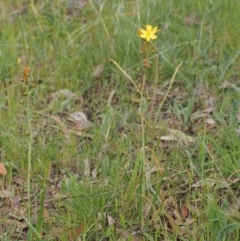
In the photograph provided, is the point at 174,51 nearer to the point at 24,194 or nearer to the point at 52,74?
the point at 52,74

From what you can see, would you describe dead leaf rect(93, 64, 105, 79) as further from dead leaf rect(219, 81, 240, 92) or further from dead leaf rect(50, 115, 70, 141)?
dead leaf rect(219, 81, 240, 92)

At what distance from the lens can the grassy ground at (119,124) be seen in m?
2.48

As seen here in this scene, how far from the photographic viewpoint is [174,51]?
11.8 ft

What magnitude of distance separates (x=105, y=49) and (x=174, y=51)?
407 mm

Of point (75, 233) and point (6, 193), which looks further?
point (6, 193)

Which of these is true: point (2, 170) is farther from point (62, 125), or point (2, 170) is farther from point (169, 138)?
point (169, 138)

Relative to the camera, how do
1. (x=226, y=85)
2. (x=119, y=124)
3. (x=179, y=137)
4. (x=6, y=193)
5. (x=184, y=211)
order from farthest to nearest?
(x=226, y=85) < (x=119, y=124) < (x=179, y=137) < (x=6, y=193) < (x=184, y=211)

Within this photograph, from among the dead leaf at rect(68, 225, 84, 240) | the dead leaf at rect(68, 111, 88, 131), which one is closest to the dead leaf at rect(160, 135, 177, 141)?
the dead leaf at rect(68, 111, 88, 131)

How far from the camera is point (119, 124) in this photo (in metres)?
3.15

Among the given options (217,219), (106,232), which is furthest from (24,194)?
(217,219)

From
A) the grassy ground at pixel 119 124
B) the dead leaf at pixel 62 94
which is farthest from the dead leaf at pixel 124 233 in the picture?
the dead leaf at pixel 62 94

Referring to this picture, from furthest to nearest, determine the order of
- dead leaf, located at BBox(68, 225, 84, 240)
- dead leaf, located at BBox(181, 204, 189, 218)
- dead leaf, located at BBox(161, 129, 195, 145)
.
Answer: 1. dead leaf, located at BBox(161, 129, 195, 145)
2. dead leaf, located at BBox(181, 204, 189, 218)
3. dead leaf, located at BBox(68, 225, 84, 240)

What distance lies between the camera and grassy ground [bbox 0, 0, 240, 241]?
2.48m

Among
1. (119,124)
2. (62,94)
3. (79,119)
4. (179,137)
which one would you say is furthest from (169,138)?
(62,94)
